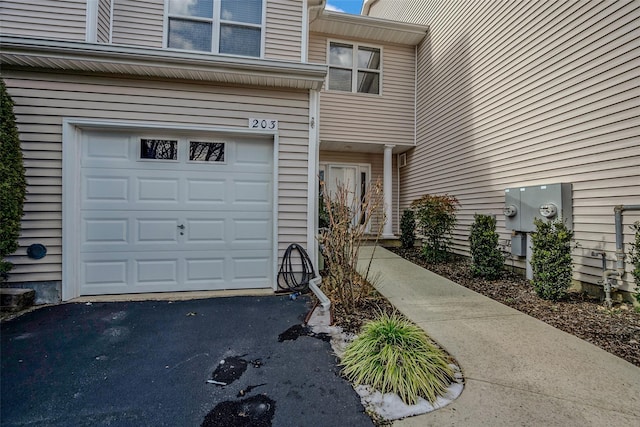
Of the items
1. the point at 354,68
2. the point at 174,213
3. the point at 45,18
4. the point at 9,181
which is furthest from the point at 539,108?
the point at 45,18

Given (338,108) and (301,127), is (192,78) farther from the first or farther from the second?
(338,108)

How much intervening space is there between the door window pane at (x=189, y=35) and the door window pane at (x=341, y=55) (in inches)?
160

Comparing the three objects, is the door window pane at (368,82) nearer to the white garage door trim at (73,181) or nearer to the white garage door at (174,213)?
the white garage door at (174,213)

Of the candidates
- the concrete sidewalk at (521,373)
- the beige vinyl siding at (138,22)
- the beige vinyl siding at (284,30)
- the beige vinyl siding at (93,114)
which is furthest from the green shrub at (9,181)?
the concrete sidewalk at (521,373)

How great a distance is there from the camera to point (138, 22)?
517 centimetres

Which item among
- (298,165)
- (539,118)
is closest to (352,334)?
(298,165)

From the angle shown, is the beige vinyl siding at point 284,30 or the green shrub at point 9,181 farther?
the beige vinyl siding at point 284,30

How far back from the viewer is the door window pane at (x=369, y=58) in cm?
867

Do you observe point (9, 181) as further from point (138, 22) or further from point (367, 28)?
point (367, 28)

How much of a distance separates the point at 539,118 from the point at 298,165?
4.00 m

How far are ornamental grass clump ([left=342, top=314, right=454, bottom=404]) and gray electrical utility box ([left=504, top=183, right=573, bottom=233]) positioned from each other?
10.8ft

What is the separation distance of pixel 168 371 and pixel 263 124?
131 inches

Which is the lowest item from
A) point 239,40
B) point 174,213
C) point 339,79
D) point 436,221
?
point 436,221

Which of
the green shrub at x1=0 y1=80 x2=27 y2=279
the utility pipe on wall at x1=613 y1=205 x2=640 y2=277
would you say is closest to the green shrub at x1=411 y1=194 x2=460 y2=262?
the utility pipe on wall at x1=613 y1=205 x2=640 y2=277
